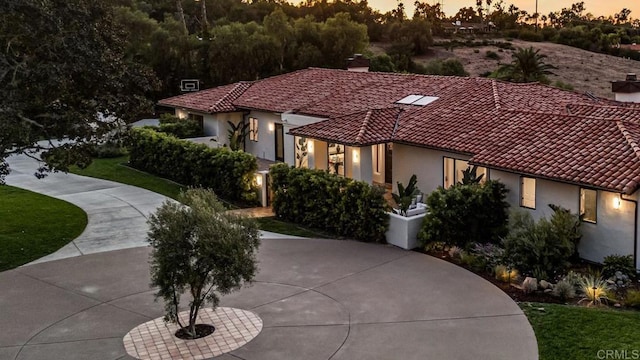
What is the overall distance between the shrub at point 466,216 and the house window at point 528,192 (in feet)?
1.52

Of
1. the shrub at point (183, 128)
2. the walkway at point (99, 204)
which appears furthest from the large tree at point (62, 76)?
the shrub at point (183, 128)

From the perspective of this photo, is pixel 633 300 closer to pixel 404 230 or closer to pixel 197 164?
pixel 404 230

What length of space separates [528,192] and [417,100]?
895 centimetres

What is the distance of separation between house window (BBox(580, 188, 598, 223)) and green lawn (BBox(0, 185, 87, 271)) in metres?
14.0

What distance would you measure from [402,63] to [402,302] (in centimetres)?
5560

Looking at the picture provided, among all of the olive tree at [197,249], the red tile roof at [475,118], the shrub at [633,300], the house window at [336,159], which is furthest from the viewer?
the house window at [336,159]

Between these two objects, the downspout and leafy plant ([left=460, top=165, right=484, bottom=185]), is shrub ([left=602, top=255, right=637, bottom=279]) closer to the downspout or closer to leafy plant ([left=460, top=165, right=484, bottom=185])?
the downspout

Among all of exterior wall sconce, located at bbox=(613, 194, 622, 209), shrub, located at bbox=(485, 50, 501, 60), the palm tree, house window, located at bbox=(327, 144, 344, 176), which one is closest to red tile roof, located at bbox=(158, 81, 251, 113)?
house window, located at bbox=(327, 144, 344, 176)

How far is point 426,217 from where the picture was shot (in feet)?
58.5

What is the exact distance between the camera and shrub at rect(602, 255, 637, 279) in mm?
15312

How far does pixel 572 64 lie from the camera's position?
84500 mm

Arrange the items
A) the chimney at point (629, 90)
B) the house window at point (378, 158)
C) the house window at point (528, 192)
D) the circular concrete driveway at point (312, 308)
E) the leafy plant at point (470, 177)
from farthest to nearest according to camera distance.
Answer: the house window at point (378, 158) < the chimney at point (629, 90) < the leafy plant at point (470, 177) < the house window at point (528, 192) < the circular concrete driveway at point (312, 308)

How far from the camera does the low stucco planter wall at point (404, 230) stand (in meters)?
17.9

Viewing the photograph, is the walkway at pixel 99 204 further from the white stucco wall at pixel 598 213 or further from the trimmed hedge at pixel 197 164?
the white stucco wall at pixel 598 213
